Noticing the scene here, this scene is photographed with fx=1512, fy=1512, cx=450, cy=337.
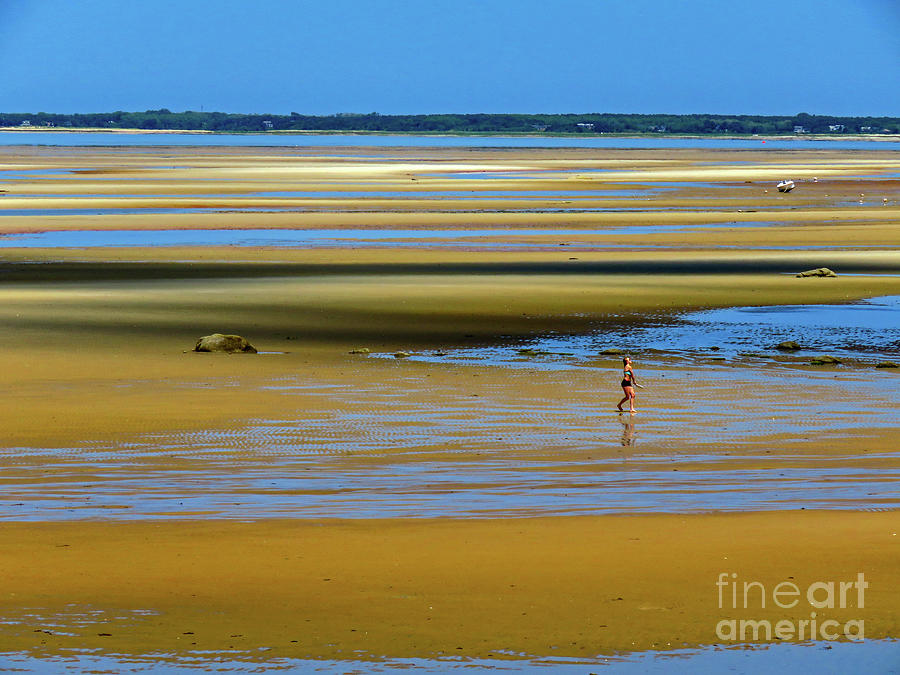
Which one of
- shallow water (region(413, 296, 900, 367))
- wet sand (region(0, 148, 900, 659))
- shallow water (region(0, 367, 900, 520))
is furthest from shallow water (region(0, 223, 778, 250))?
shallow water (region(0, 367, 900, 520))

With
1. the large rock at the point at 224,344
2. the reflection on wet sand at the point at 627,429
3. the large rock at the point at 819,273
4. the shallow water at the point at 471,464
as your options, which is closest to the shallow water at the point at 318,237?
the large rock at the point at 819,273

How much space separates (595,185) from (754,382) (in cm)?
6232

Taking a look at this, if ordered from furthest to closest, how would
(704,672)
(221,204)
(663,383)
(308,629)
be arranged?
1. (221,204)
2. (663,383)
3. (308,629)
4. (704,672)

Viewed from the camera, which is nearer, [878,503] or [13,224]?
[878,503]

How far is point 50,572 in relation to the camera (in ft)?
31.9

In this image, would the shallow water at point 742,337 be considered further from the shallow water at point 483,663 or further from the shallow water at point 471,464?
the shallow water at point 483,663

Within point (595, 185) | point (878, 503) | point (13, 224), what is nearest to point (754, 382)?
point (878, 503)

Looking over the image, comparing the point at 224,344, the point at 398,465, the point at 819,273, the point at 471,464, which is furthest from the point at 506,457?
the point at 819,273

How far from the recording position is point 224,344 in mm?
21625

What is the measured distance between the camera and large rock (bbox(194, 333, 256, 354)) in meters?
21.6

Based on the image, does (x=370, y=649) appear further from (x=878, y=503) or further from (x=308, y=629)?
(x=878, y=503)

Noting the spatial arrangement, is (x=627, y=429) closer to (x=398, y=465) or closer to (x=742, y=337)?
(x=398, y=465)

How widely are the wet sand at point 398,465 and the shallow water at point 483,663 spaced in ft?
0.57

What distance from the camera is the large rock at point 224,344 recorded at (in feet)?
70.9
